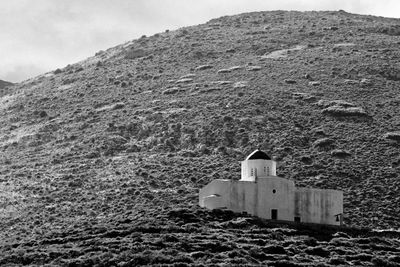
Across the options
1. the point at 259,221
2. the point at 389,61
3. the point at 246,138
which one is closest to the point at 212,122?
the point at 246,138

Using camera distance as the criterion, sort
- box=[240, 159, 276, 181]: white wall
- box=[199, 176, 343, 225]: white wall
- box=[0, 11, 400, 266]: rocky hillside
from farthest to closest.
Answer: box=[240, 159, 276, 181]: white wall, box=[199, 176, 343, 225]: white wall, box=[0, 11, 400, 266]: rocky hillside

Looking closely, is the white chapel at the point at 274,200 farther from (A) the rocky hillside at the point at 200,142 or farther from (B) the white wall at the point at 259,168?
(A) the rocky hillside at the point at 200,142

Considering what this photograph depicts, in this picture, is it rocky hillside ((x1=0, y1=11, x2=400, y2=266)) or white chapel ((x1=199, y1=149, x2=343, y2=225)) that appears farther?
white chapel ((x1=199, y1=149, x2=343, y2=225))

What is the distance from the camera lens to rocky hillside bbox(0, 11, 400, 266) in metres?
40.0

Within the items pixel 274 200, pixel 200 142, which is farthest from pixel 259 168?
pixel 200 142

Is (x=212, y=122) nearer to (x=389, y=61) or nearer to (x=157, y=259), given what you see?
(x=389, y=61)

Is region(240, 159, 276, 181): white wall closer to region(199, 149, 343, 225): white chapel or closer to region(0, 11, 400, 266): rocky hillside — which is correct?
region(199, 149, 343, 225): white chapel

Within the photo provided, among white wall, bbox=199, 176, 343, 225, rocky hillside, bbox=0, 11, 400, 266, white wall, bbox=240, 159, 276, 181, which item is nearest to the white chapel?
white wall, bbox=199, 176, 343, 225

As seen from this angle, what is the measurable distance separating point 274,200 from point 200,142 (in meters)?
27.4

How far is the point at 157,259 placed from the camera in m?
34.3

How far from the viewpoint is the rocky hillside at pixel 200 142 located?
4000cm

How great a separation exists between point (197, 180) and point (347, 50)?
41227mm

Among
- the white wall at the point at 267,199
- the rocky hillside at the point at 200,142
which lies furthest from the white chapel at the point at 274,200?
the rocky hillside at the point at 200,142

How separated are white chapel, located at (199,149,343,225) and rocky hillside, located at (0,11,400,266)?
1.76 metres
